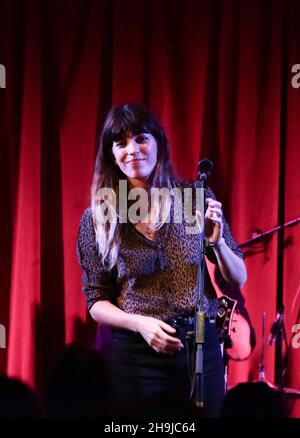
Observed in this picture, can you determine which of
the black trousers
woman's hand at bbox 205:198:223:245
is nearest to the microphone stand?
woman's hand at bbox 205:198:223:245

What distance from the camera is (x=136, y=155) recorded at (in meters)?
2.02

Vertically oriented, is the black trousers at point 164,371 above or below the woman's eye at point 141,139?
below

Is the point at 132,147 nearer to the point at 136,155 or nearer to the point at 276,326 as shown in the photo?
the point at 136,155

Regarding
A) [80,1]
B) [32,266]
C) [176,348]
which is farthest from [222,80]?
[176,348]

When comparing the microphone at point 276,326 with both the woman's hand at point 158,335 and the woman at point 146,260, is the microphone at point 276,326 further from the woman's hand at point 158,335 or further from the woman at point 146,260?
the woman's hand at point 158,335

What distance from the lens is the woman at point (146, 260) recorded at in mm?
1854

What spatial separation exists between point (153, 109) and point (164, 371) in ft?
3.91

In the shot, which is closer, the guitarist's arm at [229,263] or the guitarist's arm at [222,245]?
the guitarist's arm at [222,245]

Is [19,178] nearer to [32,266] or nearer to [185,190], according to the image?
[32,266]

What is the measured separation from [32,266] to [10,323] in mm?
261

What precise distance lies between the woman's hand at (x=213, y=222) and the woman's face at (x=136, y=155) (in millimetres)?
346
